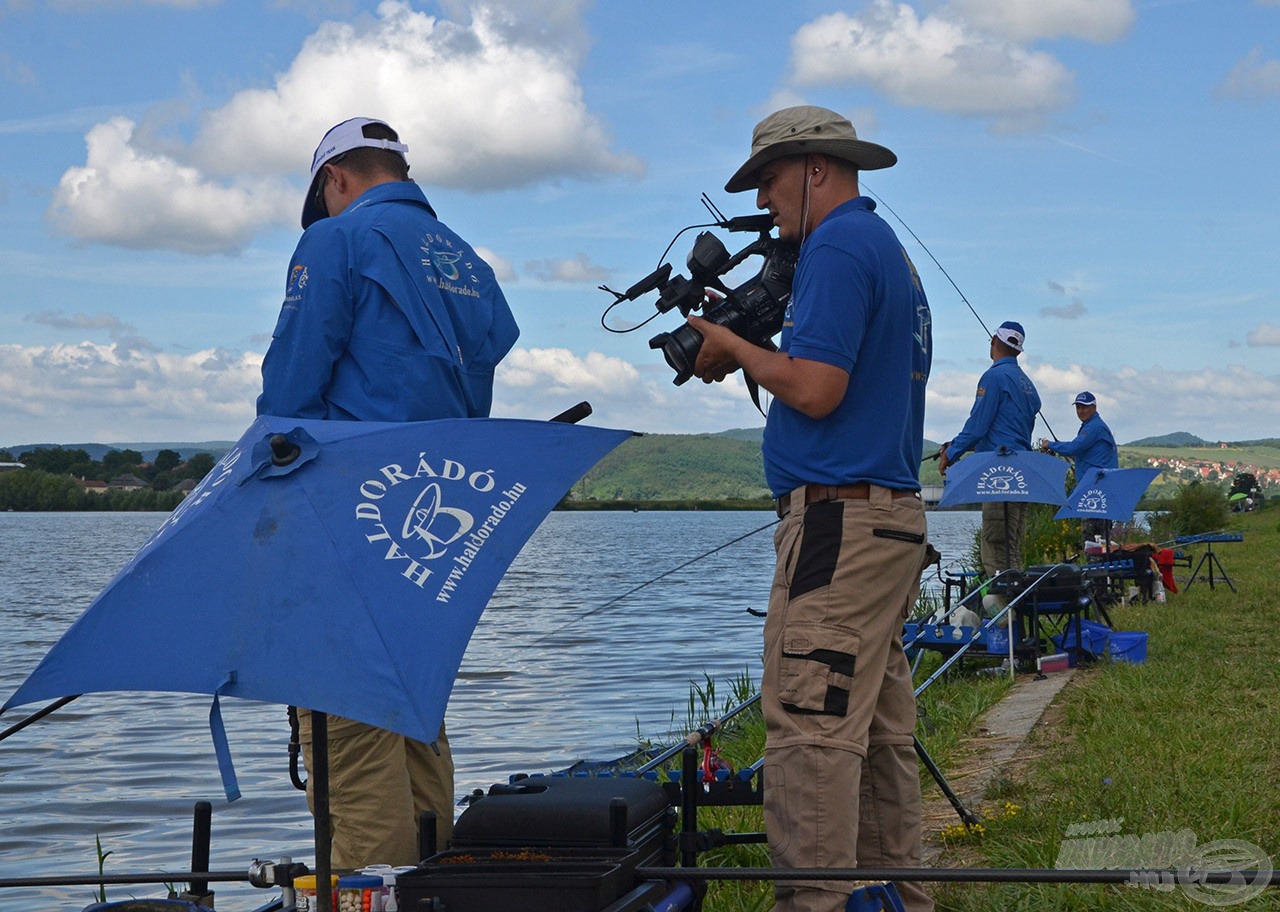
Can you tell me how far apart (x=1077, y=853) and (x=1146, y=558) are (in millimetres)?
9342

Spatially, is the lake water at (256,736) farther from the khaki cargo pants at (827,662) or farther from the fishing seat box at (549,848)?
the khaki cargo pants at (827,662)

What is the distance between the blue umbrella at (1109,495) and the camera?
1260 cm

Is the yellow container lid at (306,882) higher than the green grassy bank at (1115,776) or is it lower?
higher

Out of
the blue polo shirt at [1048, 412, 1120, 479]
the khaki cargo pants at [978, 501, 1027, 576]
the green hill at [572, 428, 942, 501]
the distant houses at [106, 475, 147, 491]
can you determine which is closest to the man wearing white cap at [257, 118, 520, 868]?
the khaki cargo pants at [978, 501, 1027, 576]

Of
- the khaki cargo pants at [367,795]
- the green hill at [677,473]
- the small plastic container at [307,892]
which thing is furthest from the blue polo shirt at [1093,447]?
the green hill at [677,473]

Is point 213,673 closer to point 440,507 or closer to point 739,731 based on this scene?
point 440,507

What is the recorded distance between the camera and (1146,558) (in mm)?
12891

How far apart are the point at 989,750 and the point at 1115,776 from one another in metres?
1.23

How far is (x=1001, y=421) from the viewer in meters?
10.3

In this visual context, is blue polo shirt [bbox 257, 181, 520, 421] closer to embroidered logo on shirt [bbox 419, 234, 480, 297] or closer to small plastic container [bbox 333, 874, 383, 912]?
embroidered logo on shirt [bbox 419, 234, 480, 297]

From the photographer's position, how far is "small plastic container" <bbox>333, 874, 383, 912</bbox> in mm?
2836

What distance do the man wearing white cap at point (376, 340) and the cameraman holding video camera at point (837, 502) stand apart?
28.7 inches

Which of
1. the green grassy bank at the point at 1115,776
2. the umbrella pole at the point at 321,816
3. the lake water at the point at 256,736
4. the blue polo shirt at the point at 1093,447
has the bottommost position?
the lake water at the point at 256,736

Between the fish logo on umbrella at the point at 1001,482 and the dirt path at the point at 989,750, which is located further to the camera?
the fish logo on umbrella at the point at 1001,482
